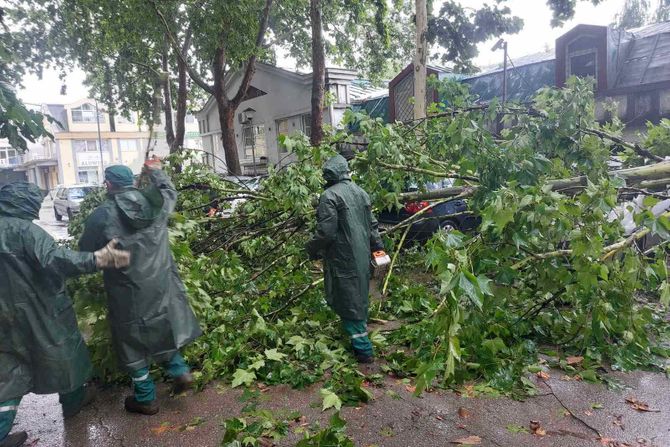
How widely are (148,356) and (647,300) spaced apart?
5.13 m

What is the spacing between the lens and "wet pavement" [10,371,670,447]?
2836 millimetres

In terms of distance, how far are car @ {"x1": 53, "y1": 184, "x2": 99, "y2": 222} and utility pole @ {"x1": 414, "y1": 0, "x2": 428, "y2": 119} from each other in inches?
623

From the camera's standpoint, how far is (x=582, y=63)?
13.2 meters

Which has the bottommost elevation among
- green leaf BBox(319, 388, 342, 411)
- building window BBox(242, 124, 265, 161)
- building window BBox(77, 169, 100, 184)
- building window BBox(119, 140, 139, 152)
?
green leaf BBox(319, 388, 342, 411)

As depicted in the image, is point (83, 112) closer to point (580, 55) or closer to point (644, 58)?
point (580, 55)

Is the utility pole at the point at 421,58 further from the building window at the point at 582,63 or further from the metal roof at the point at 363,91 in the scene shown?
the metal roof at the point at 363,91

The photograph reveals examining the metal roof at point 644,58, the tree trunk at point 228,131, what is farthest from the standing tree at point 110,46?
the metal roof at point 644,58

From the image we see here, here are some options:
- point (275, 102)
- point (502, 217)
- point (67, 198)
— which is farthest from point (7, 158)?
point (502, 217)

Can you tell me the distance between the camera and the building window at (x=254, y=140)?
890 inches

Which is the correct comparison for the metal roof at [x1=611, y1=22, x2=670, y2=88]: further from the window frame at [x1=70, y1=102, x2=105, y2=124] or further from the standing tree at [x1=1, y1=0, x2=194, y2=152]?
the window frame at [x1=70, y1=102, x2=105, y2=124]

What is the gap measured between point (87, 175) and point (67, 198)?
33.5 meters

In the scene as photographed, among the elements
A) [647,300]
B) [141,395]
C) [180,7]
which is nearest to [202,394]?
[141,395]

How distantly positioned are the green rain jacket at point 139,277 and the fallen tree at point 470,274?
0.42 metres

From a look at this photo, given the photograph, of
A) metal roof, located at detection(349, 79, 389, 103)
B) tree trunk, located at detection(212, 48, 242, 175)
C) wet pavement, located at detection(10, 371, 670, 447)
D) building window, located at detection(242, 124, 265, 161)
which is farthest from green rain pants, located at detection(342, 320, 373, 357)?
building window, located at detection(242, 124, 265, 161)
